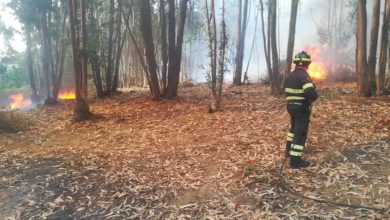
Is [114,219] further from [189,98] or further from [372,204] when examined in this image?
[189,98]

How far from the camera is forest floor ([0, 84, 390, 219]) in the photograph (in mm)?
5707

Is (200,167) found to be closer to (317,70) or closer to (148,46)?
(148,46)

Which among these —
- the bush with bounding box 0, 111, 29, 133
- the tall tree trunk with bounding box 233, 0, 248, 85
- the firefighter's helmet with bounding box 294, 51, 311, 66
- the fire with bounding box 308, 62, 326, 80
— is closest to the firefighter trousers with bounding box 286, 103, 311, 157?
the firefighter's helmet with bounding box 294, 51, 311, 66

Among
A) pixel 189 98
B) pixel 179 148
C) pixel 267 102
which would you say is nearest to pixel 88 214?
pixel 179 148

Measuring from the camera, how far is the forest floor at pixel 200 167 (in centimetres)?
571

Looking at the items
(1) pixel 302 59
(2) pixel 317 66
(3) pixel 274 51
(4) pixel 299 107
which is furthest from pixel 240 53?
(4) pixel 299 107

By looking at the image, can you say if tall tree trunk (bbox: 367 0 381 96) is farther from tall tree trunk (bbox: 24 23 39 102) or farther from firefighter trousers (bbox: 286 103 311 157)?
tall tree trunk (bbox: 24 23 39 102)

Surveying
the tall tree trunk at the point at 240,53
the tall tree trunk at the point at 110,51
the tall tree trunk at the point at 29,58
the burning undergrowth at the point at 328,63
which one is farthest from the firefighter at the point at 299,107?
the tall tree trunk at the point at 29,58

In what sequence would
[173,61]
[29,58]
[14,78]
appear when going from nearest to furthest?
[173,61]
[29,58]
[14,78]

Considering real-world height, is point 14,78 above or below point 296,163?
above

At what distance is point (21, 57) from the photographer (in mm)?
47812

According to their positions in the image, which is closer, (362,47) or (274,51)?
(362,47)

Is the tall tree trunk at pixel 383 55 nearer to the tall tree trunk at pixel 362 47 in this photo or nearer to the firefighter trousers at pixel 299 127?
the tall tree trunk at pixel 362 47

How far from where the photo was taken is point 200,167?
729 cm
